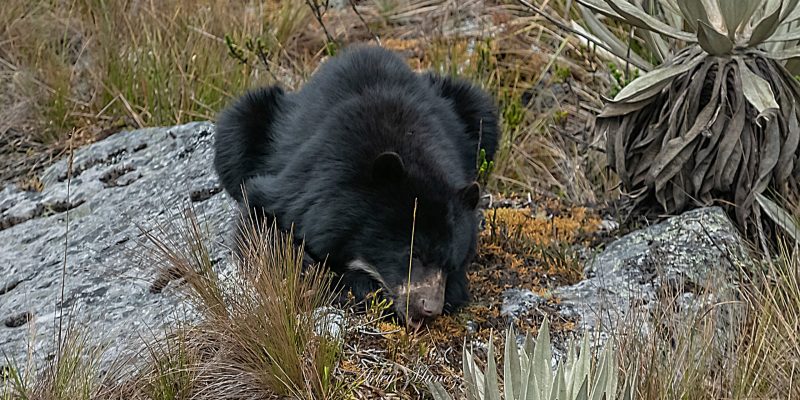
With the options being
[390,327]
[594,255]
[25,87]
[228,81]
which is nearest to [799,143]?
[594,255]

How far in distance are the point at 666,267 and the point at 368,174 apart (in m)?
1.47

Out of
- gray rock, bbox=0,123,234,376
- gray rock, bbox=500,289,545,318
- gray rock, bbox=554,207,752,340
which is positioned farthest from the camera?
gray rock, bbox=500,289,545,318

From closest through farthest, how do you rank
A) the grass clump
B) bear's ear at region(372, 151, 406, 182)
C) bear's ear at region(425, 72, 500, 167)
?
the grass clump
bear's ear at region(372, 151, 406, 182)
bear's ear at region(425, 72, 500, 167)

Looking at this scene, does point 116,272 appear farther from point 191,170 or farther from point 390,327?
point 390,327

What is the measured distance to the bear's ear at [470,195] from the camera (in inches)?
169

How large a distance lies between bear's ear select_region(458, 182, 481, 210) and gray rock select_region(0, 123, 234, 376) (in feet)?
3.94

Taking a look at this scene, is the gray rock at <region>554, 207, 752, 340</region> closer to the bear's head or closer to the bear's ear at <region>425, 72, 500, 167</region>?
the bear's head

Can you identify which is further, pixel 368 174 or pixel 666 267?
pixel 666 267

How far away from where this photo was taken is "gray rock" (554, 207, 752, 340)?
4.23m

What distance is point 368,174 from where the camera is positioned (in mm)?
4262

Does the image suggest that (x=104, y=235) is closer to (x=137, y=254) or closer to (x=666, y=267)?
(x=137, y=254)

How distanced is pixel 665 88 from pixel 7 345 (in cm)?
333

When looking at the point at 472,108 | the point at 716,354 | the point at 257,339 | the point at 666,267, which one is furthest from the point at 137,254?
the point at 716,354

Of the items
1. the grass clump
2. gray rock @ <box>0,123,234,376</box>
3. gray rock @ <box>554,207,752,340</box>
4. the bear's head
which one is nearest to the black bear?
the bear's head
